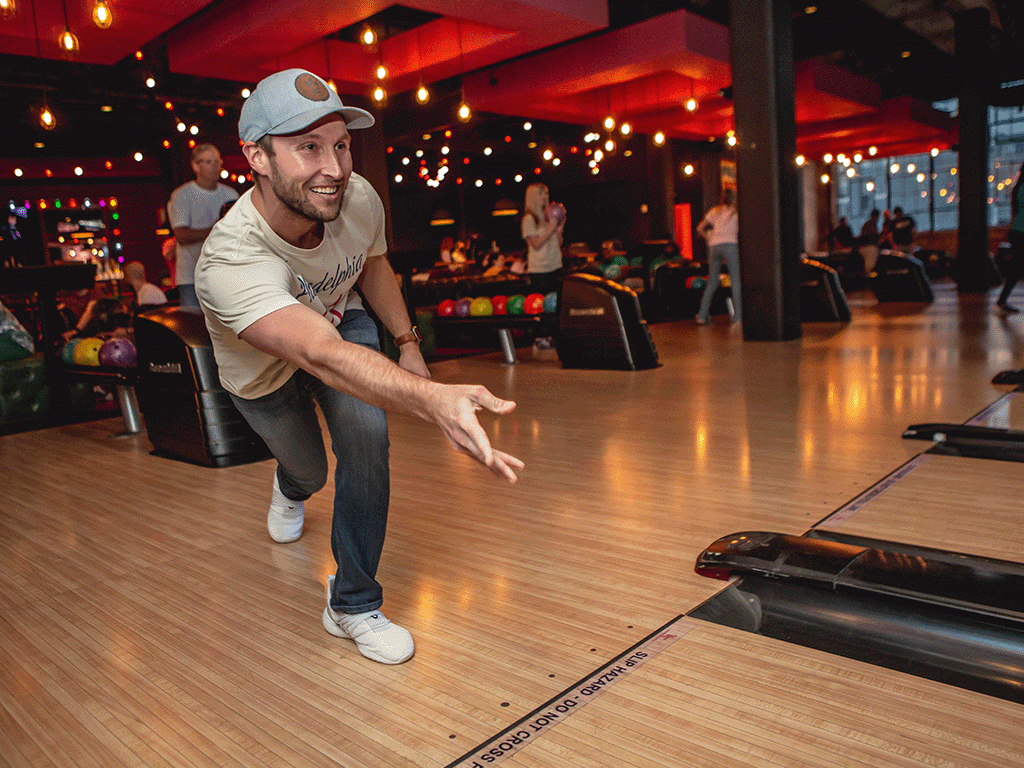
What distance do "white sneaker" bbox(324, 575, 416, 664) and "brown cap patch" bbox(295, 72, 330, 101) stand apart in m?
1.14

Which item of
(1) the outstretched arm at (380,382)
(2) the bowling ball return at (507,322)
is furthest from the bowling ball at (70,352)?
(1) the outstretched arm at (380,382)

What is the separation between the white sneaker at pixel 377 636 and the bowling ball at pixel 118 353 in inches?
139

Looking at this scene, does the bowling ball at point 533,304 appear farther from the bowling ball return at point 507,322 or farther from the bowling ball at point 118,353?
the bowling ball at point 118,353

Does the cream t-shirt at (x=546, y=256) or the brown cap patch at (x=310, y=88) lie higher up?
the brown cap patch at (x=310, y=88)

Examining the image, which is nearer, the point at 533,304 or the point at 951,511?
the point at 951,511

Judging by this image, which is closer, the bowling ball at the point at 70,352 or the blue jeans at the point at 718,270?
the bowling ball at the point at 70,352

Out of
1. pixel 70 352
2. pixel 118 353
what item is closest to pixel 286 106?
pixel 118 353

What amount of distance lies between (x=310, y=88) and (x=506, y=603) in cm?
130

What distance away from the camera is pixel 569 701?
1522 mm

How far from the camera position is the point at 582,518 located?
262cm

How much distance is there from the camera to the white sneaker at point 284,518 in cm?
254

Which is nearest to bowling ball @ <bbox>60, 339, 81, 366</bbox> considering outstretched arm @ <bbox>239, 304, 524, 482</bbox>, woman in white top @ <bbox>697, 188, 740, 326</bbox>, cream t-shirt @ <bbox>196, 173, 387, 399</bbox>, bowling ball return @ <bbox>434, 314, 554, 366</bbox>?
bowling ball return @ <bbox>434, 314, 554, 366</bbox>

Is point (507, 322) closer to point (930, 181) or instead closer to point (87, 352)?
point (87, 352)

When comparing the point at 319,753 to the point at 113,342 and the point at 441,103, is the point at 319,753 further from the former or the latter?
the point at 441,103
